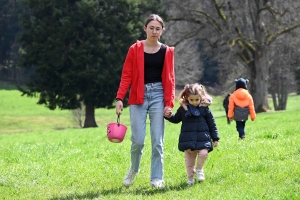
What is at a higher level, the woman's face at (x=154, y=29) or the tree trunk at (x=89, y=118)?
the woman's face at (x=154, y=29)

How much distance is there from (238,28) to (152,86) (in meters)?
29.9

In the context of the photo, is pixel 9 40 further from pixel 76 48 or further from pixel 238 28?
pixel 238 28

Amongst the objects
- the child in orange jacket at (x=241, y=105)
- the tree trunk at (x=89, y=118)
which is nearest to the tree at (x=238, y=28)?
the tree trunk at (x=89, y=118)

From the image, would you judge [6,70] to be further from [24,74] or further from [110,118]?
[110,118]

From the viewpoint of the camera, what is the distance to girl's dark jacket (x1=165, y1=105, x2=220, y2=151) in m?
7.56

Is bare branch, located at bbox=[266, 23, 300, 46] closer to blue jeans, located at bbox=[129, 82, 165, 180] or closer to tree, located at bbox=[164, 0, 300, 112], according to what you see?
tree, located at bbox=[164, 0, 300, 112]

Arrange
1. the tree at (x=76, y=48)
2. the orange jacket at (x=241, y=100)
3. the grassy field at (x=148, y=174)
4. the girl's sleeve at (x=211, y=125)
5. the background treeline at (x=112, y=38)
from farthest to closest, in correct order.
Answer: the tree at (x=76, y=48), the background treeline at (x=112, y=38), the orange jacket at (x=241, y=100), the girl's sleeve at (x=211, y=125), the grassy field at (x=148, y=174)

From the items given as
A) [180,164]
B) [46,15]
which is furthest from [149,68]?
[46,15]

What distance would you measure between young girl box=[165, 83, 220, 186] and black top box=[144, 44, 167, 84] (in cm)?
43

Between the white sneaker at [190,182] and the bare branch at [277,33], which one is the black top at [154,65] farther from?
the bare branch at [277,33]

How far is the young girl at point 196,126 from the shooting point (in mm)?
7574

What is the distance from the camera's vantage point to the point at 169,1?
35594 mm

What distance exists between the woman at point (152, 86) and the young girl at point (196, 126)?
0.69ft

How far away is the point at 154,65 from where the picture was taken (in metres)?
7.66
